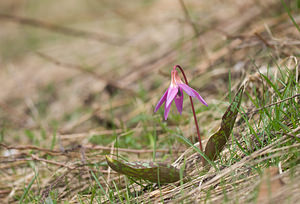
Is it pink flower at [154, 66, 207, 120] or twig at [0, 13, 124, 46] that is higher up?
twig at [0, 13, 124, 46]

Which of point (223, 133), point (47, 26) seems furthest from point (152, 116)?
point (47, 26)

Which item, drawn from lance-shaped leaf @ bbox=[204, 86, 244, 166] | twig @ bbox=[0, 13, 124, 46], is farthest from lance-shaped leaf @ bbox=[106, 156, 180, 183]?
twig @ bbox=[0, 13, 124, 46]

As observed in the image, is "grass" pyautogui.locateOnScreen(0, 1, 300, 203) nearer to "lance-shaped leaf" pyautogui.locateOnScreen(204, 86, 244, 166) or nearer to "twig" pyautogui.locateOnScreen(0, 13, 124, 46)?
"lance-shaped leaf" pyautogui.locateOnScreen(204, 86, 244, 166)

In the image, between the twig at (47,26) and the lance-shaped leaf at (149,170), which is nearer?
the lance-shaped leaf at (149,170)

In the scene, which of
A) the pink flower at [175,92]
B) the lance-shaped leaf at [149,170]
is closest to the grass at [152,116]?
the lance-shaped leaf at [149,170]

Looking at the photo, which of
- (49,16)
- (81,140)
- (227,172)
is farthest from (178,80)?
(49,16)

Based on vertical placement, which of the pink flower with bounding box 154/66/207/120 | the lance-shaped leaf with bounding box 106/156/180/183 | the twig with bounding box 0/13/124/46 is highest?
the twig with bounding box 0/13/124/46

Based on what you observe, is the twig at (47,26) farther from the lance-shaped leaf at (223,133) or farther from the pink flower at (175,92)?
the lance-shaped leaf at (223,133)

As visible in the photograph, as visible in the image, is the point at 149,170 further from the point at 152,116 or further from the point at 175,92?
the point at 152,116
